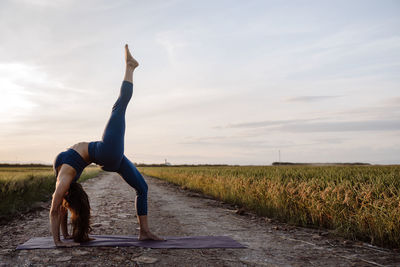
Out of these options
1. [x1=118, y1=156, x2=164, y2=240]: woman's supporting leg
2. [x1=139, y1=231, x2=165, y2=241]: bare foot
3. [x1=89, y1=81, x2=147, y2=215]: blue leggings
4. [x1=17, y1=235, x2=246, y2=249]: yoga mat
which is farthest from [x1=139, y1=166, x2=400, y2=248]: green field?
[x1=89, y1=81, x2=147, y2=215]: blue leggings

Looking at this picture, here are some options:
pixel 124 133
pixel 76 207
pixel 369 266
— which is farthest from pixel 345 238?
pixel 76 207

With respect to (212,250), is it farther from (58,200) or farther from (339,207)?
(339,207)

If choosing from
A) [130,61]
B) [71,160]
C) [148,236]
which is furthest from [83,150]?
[148,236]

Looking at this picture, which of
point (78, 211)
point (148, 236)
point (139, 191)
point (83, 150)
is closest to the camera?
point (83, 150)

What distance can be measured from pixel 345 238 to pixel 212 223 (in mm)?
2751

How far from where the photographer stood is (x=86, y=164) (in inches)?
183

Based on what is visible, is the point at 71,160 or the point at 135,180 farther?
the point at 135,180

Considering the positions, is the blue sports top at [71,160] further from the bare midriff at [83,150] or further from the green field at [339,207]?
the green field at [339,207]

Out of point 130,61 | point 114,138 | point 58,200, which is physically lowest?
point 58,200

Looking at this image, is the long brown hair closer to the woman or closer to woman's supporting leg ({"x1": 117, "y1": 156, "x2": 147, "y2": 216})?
the woman

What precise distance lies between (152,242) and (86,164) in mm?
1651

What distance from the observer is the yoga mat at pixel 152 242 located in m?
4.51

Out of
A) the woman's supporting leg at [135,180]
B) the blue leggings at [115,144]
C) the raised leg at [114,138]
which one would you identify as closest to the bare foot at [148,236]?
the woman's supporting leg at [135,180]

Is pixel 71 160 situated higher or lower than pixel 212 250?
higher
